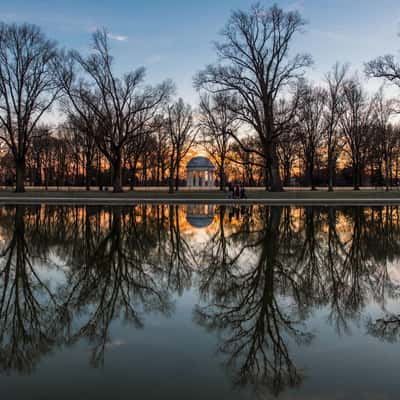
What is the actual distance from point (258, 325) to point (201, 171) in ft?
239

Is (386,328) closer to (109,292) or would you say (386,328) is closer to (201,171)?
(109,292)

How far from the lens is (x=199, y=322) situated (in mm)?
6137

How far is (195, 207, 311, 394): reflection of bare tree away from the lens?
4559 mm

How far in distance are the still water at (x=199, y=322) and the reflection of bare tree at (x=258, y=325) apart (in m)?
0.02

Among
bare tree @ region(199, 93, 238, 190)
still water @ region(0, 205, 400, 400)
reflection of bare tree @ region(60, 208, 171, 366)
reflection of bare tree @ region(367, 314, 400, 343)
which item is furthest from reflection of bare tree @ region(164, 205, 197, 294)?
bare tree @ region(199, 93, 238, 190)

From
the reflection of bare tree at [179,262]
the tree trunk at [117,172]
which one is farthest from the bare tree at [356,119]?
the reflection of bare tree at [179,262]

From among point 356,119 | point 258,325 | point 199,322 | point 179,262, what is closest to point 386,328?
point 258,325

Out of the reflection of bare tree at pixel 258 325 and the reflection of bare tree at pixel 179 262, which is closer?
the reflection of bare tree at pixel 258 325

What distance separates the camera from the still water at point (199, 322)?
4.28 m

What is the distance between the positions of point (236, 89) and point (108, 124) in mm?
14738

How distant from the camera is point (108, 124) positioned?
44.6m

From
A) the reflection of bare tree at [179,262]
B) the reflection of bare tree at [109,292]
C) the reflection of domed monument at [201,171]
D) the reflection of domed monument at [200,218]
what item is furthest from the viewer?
the reflection of domed monument at [201,171]

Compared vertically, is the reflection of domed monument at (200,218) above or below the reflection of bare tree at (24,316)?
above

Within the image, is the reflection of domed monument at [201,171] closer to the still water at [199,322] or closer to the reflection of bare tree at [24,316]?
the still water at [199,322]
